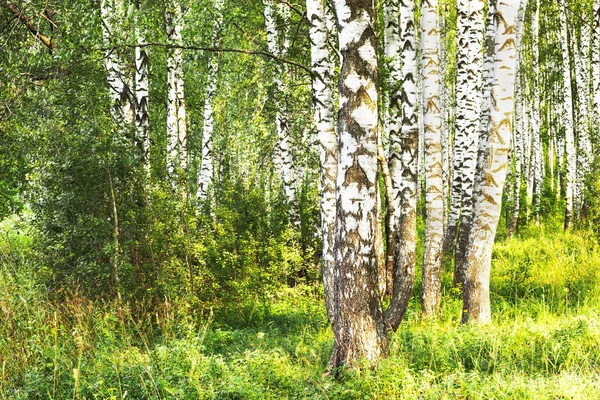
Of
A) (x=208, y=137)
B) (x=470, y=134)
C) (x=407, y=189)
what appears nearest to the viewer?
(x=407, y=189)

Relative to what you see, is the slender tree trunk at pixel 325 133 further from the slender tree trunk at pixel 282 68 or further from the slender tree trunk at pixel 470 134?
the slender tree trunk at pixel 470 134

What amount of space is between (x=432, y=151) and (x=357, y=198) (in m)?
3.12

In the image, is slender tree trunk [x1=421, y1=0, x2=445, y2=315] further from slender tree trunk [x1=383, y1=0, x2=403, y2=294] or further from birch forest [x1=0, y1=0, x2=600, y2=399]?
slender tree trunk [x1=383, y1=0, x2=403, y2=294]

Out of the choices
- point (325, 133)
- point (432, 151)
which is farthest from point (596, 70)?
point (325, 133)

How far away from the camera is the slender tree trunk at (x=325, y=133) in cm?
724

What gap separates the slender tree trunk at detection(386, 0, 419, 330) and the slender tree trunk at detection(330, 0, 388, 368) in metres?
1.04

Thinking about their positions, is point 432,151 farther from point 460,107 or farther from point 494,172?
point 460,107

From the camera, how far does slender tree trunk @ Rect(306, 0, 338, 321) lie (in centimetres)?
724

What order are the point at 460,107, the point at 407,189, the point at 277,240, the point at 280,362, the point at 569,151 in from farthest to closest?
the point at 569,151, the point at 460,107, the point at 277,240, the point at 407,189, the point at 280,362

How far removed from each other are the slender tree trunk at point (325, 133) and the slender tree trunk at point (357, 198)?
202 cm

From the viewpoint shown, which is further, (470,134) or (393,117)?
(470,134)

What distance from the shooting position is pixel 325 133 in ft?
24.0

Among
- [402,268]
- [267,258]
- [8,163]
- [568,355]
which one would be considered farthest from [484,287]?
[8,163]

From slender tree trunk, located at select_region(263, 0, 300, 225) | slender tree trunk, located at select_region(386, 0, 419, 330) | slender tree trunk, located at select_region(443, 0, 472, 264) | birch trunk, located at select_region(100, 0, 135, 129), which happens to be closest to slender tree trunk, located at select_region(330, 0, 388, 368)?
slender tree trunk, located at select_region(386, 0, 419, 330)
